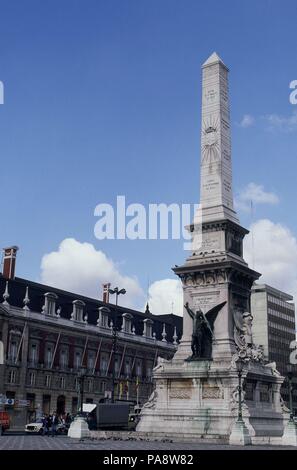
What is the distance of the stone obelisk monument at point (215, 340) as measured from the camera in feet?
103

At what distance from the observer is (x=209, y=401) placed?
3162cm

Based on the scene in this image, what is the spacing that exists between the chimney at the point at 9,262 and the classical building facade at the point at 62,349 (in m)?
0.38

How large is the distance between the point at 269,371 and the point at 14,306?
119ft

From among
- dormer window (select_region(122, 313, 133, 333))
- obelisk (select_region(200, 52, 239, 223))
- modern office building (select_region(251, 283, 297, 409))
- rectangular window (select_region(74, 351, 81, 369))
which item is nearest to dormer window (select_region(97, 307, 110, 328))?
dormer window (select_region(122, 313, 133, 333))

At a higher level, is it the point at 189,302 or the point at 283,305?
the point at 283,305

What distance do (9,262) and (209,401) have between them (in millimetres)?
40638

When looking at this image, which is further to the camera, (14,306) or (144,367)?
(144,367)

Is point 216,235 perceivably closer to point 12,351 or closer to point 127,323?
point 12,351

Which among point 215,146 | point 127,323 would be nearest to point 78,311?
point 127,323

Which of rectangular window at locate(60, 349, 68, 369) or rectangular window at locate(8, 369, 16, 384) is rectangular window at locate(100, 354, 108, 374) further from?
rectangular window at locate(8, 369, 16, 384)

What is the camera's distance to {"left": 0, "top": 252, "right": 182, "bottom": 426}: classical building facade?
63.7 m
